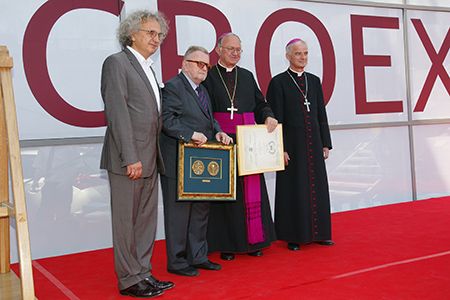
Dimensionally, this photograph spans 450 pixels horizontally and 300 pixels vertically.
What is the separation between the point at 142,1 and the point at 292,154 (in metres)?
1.84

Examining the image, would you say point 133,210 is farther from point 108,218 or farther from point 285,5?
point 285,5

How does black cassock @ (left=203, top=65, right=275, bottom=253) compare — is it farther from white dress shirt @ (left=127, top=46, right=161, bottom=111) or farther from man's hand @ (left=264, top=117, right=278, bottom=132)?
white dress shirt @ (left=127, top=46, right=161, bottom=111)

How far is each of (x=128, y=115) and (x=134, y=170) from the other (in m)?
0.30

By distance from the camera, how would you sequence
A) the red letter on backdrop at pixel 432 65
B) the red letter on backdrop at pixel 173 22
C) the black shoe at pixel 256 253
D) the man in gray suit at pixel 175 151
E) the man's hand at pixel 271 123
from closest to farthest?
the man in gray suit at pixel 175 151
the man's hand at pixel 271 123
the black shoe at pixel 256 253
the red letter on backdrop at pixel 173 22
the red letter on backdrop at pixel 432 65

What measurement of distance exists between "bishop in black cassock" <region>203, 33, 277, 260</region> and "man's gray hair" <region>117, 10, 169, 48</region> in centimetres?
79

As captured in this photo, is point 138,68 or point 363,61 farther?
point 363,61

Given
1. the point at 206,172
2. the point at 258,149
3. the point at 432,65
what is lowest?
the point at 206,172

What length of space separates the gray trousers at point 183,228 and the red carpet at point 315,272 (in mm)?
124

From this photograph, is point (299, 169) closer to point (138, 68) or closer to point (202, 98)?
point (202, 98)

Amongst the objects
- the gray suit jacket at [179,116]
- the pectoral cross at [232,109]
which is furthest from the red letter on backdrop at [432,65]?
the gray suit jacket at [179,116]

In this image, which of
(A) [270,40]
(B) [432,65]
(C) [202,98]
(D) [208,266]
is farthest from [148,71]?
(B) [432,65]

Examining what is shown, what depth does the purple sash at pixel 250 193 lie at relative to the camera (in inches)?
153

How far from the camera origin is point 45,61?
432 centimetres

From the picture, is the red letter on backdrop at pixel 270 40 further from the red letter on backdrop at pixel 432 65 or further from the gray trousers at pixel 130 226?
the gray trousers at pixel 130 226
